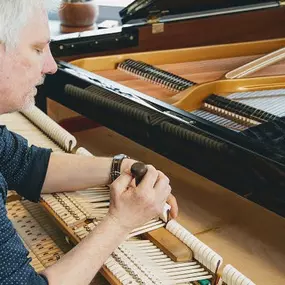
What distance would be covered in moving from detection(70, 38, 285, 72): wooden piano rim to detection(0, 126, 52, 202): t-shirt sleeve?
640mm

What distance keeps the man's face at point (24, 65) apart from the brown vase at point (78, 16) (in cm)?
172

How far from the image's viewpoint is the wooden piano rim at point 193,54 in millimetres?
2307

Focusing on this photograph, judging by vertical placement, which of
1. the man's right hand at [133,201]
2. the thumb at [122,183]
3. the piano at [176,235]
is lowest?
the piano at [176,235]

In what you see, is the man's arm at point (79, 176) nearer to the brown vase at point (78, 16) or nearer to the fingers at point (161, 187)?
the fingers at point (161, 187)

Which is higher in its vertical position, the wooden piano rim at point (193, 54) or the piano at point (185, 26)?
the piano at point (185, 26)

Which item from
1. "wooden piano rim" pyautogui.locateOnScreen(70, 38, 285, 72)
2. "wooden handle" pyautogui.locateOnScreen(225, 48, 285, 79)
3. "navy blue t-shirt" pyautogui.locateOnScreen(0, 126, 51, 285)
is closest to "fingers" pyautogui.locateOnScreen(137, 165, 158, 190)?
"navy blue t-shirt" pyautogui.locateOnScreen(0, 126, 51, 285)

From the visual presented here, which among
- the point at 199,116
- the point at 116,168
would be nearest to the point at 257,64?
the point at 199,116

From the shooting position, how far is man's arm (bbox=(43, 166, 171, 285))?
1.31 metres

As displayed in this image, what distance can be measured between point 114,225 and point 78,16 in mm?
1909

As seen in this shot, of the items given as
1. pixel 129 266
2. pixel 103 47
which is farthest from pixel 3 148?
pixel 103 47

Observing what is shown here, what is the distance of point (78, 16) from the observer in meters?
3.08

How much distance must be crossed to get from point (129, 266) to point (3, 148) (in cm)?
54

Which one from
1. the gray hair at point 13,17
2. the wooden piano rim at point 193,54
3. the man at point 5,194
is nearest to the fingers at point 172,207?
the man at point 5,194

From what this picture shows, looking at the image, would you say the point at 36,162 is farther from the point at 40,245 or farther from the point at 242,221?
the point at 242,221
